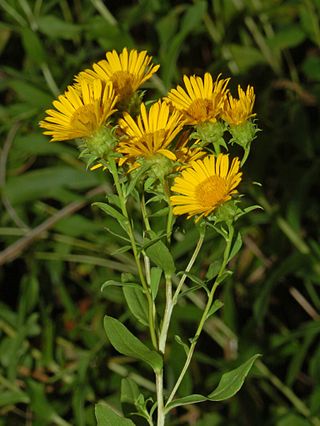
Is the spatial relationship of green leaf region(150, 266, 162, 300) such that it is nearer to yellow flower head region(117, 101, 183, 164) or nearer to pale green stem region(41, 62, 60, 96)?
yellow flower head region(117, 101, 183, 164)

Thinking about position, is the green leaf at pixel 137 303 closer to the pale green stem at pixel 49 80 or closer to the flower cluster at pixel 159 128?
the flower cluster at pixel 159 128

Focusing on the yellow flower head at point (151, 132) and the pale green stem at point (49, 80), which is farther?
the pale green stem at point (49, 80)

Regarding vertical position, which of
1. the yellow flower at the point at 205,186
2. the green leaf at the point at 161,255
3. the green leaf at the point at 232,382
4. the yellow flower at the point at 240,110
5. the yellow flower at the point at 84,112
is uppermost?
the yellow flower at the point at 84,112

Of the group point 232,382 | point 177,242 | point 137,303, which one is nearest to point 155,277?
point 137,303

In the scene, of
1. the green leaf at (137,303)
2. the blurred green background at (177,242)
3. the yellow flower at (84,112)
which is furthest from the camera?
the blurred green background at (177,242)

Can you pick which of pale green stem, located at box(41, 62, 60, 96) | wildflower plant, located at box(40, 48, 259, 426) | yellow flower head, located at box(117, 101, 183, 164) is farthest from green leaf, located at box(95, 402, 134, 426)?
pale green stem, located at box(41, 62, 60, 96)

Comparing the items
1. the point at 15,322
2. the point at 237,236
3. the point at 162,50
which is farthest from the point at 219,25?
the point at 237,236

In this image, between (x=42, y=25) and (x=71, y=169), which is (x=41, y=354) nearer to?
(x=71, y=169)

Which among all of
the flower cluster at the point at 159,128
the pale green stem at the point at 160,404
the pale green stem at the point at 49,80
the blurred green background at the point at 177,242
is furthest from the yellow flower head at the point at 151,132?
the pale green stem at the point at 49,80
